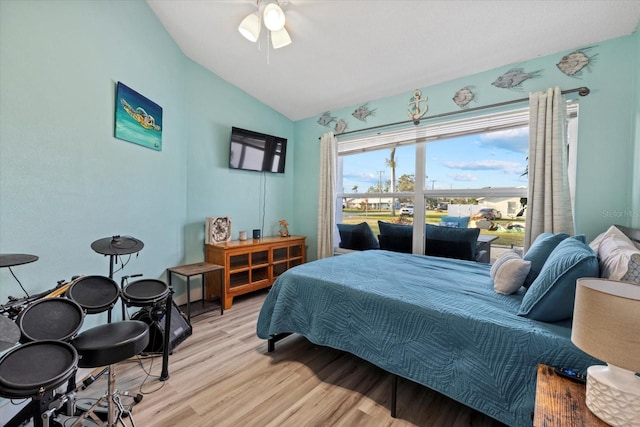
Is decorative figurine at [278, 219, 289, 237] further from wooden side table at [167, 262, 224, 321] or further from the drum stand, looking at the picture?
the drum stand

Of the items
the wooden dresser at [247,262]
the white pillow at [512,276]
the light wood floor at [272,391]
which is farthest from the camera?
the wooden dresser at [247,262]

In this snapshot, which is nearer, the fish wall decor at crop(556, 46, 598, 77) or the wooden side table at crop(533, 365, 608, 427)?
the wooden side table at crop(533, 365, 608, 427)

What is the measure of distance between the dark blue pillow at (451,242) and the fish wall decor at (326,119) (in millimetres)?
1993

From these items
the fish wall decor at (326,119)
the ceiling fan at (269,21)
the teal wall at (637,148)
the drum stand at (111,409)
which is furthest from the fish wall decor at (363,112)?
the drum stand at (111,409)

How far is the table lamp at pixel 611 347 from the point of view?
0.69 meters

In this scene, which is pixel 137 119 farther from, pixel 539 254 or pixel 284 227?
pixel 539 254

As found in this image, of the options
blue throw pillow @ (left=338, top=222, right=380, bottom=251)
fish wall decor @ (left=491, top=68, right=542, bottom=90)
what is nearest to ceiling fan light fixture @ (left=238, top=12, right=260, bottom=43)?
fish wall decor @ (left=491, top=68, right=542, bottom=90)

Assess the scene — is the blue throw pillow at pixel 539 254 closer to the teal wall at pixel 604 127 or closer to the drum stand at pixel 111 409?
the teal wall at pixel 604 127

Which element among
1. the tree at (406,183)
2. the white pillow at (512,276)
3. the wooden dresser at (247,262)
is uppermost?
the tree at (406,183)

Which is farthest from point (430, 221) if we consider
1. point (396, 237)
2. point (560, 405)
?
point (560, 405)

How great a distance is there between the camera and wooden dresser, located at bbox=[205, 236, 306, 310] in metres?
2.97

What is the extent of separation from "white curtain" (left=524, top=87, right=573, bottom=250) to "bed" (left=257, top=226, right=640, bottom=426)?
66cm

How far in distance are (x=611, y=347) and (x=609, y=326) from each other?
6 centimetres

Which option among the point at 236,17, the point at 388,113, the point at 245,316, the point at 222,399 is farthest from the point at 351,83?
the point at 222,399
